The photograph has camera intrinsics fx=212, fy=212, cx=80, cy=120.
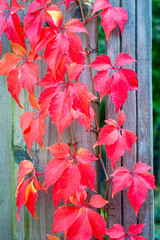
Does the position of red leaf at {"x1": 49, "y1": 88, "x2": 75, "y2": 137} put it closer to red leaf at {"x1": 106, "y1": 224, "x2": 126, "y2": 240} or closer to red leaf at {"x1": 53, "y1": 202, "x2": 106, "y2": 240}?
red leaf at {"x1": 53, "y1": 202, "x2": 106, "y2": 240}

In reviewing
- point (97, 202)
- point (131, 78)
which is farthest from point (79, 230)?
point (131, 78)

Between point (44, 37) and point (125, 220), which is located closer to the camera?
point (44, 37)

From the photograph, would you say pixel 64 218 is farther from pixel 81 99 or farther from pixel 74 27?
pixel 74 27

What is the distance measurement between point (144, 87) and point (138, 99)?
0.06 metres

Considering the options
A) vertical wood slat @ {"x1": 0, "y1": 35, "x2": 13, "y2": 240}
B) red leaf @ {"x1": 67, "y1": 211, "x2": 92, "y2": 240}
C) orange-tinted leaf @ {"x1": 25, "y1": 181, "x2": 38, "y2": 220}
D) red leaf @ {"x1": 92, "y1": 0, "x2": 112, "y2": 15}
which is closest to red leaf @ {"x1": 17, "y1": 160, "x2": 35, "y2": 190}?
orange-tinted leaf @ {"x1": 25, "y1": 181, "x2": 38, "y2": 220}

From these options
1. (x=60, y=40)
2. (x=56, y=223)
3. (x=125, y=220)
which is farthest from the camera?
(x=125, y=220)

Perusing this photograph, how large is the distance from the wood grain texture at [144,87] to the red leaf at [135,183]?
0.11 m

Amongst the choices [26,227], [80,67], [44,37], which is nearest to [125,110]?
[80,67]

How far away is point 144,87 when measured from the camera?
920mm

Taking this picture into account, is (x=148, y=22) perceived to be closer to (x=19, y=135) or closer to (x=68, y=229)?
(x=19, y=135)

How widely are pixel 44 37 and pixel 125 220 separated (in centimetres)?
80

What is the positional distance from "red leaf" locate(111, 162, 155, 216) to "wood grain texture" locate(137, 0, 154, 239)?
0.37ft

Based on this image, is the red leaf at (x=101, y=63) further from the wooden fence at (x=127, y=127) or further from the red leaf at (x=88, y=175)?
the red leaf at (x=88, y=175)

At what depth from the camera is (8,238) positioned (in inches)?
38.8
